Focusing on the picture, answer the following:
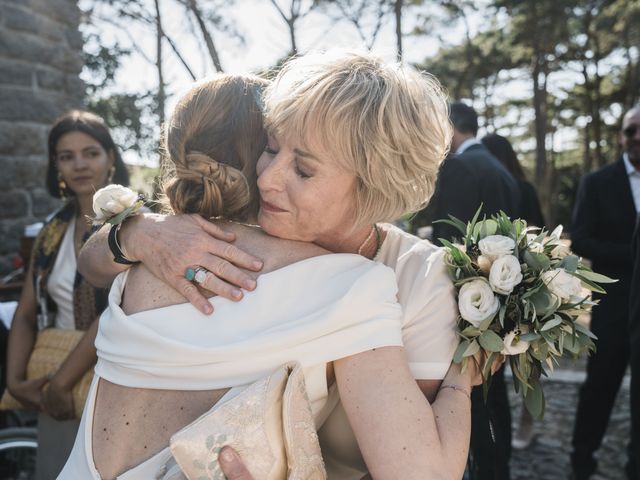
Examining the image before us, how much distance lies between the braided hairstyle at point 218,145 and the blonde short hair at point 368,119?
0.35 ft

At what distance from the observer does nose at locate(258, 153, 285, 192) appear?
1.66 meters

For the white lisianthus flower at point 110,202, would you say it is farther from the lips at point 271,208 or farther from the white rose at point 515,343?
the white rose at point 515,343

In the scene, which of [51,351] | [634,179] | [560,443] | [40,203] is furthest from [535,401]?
[40,203]

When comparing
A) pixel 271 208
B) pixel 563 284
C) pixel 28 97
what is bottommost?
pixel 563 284

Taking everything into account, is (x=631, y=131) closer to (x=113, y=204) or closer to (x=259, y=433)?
(x=113, y=204)

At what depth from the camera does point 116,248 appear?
1938 millimetres

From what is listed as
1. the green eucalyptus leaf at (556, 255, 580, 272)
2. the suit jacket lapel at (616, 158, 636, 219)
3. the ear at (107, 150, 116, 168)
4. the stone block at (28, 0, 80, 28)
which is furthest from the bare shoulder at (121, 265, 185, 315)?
the stone block at (28, 0, 80, 28)

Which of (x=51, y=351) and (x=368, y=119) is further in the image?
(x=51, y=351)

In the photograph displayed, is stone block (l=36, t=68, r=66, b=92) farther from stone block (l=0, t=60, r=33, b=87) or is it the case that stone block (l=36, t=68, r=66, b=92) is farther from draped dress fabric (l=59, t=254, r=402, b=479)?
draped dress fabric (l=59, t=254, r=402, b=479)

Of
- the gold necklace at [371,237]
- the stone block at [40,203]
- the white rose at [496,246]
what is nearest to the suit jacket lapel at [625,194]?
the white rose at [496,246]

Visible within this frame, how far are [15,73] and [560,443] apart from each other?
546cm

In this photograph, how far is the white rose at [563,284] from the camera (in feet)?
5.91

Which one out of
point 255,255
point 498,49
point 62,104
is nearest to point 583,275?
point 255,255

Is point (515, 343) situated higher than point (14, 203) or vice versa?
point (515, 343)
